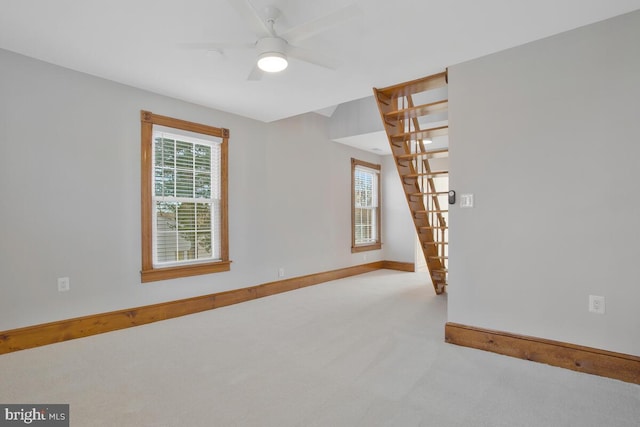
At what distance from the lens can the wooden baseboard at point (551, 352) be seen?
7.23 ft

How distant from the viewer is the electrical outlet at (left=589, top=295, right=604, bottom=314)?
90.4 inches

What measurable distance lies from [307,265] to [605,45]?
4.14 meters

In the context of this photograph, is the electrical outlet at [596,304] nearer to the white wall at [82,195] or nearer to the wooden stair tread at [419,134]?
the wooden stair tread at [419,134]

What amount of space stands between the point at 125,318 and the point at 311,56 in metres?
2.95

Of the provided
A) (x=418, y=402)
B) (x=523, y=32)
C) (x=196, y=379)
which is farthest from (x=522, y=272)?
(x=196, y=379)

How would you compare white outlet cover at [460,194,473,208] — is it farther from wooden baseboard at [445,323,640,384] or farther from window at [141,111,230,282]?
window at [141,111,230,282]

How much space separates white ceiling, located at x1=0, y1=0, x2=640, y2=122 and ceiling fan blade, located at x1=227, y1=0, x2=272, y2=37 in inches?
8.1

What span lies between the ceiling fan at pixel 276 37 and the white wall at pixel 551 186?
4.60ft

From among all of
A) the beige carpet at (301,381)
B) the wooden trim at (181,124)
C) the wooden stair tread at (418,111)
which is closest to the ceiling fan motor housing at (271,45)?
the wooden stair tread at (418,111)

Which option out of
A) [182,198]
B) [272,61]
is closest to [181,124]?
[182,198]

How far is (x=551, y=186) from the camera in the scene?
2.47 metres

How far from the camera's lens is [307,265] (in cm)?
528

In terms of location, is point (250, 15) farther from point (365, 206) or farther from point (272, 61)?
point (365, 206)

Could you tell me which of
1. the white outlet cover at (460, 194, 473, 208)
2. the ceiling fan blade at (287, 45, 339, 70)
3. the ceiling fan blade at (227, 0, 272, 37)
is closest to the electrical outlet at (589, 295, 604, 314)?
the white outlet cover at (460, 194, 473, 208)
